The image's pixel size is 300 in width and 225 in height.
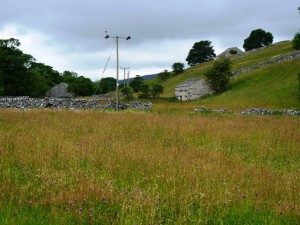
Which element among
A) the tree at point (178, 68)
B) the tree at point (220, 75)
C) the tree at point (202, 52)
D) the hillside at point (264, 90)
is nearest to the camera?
the hillside at point (264, 90)

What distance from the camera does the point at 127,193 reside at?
5.19 m

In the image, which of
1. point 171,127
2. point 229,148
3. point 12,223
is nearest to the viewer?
point 12,223

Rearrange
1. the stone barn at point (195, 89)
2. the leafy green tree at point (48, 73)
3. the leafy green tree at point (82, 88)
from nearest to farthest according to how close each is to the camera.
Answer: the stone barn at point (195, 89) → the leafy green tree at point (82, 88) → the leafy green tree at point (48, 73)

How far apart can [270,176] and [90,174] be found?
3.73 meters

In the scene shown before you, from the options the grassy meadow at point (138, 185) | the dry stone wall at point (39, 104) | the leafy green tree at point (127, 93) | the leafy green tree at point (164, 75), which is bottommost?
the grassy meadow at point (138, 185)

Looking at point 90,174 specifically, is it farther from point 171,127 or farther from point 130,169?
point 171,127

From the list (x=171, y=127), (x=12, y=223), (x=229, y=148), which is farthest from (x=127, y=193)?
(x=171, y=127)

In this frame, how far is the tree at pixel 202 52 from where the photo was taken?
422 feet

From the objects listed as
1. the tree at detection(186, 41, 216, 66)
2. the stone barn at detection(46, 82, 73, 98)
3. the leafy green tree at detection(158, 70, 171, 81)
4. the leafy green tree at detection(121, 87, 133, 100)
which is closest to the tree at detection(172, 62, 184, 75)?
the leafy green tree at detection(158, 70, 171, 81)

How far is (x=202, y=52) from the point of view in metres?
130

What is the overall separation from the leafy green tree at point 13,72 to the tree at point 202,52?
7792 cm

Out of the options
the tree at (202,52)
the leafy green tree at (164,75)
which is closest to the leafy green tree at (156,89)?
the leafy green tree at (164,75)

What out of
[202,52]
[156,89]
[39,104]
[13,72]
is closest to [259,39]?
[202,52]

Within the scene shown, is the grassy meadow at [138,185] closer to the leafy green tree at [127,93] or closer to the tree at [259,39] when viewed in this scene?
the leafy green tree at [127,93]
